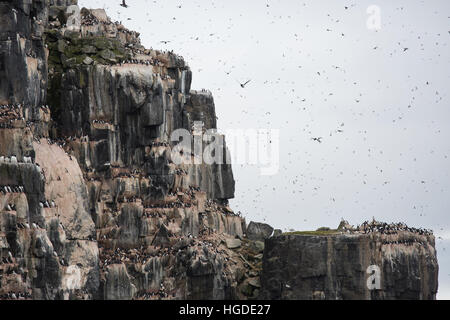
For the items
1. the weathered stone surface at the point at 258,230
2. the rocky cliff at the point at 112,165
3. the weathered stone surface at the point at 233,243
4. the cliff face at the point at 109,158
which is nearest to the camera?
the rocky cliff at the point at 112,165

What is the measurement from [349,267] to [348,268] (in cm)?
16

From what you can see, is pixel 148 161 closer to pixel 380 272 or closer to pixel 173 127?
pixel 173 127

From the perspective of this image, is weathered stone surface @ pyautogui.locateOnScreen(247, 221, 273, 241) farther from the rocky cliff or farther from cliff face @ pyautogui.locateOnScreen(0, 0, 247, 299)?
cliff face @ pyautogui.locateOnScreen(0, 0, 247, 299)

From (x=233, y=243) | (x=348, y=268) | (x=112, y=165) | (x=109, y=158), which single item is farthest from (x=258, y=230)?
(x=109, y=158)

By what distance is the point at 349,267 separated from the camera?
174 meters

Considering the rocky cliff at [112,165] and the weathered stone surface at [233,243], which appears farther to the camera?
the weathered stone surface at [233,243]

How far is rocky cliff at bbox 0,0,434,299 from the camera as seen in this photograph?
15850cm

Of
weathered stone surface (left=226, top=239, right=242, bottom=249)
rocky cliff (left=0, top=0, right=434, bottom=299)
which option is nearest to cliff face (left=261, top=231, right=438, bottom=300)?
rocky cliff (left=0, top=0, right=434, bottom=299)

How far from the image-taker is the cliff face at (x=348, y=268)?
17388cm

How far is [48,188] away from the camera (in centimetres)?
16175

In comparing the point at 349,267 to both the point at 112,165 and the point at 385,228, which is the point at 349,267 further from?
the point at 112,165

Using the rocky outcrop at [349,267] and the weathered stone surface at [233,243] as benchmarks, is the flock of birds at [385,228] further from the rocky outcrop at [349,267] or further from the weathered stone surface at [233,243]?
the weathered stone surface at [233,243]

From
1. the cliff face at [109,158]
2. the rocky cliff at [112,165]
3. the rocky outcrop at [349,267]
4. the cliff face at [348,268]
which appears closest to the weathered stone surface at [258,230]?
the rocky cliff at [112,165]
